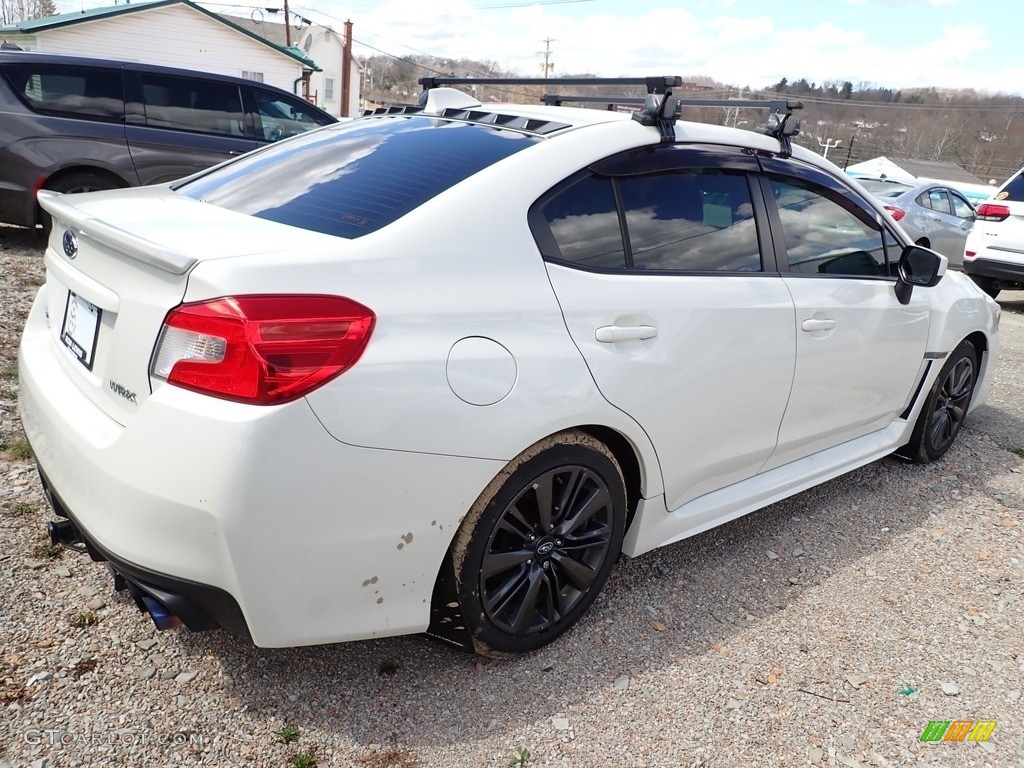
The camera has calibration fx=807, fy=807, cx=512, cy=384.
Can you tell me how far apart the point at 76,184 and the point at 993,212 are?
34.3 ft

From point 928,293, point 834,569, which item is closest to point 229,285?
point 834,569

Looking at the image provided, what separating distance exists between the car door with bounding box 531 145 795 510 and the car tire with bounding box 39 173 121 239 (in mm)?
6199

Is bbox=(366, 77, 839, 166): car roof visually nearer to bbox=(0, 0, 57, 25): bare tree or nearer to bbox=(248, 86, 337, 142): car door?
bbox=(248, 86, 337, 142): car door

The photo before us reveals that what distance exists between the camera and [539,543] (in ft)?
8.20

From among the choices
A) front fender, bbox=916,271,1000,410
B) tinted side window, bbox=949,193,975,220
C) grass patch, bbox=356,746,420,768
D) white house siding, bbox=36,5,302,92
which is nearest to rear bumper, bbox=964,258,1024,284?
tinted side window, bbox=949,193,975,220

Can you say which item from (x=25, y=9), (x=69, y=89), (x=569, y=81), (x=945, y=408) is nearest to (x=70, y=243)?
(x=569, y=81)

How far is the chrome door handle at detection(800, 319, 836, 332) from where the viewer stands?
124 inches

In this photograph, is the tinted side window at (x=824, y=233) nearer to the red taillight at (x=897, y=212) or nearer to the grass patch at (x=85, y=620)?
the grass patch at (x=85, y=620)

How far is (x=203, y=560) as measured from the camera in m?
1.92

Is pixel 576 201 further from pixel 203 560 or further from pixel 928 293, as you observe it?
pixel 928 293

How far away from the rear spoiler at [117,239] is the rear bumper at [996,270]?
10.4 meters

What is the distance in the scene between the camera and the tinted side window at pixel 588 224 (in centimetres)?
246

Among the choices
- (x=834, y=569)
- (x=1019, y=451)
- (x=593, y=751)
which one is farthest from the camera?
(x=1019, y=451)

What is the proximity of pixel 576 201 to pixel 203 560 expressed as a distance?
1.49 meters
